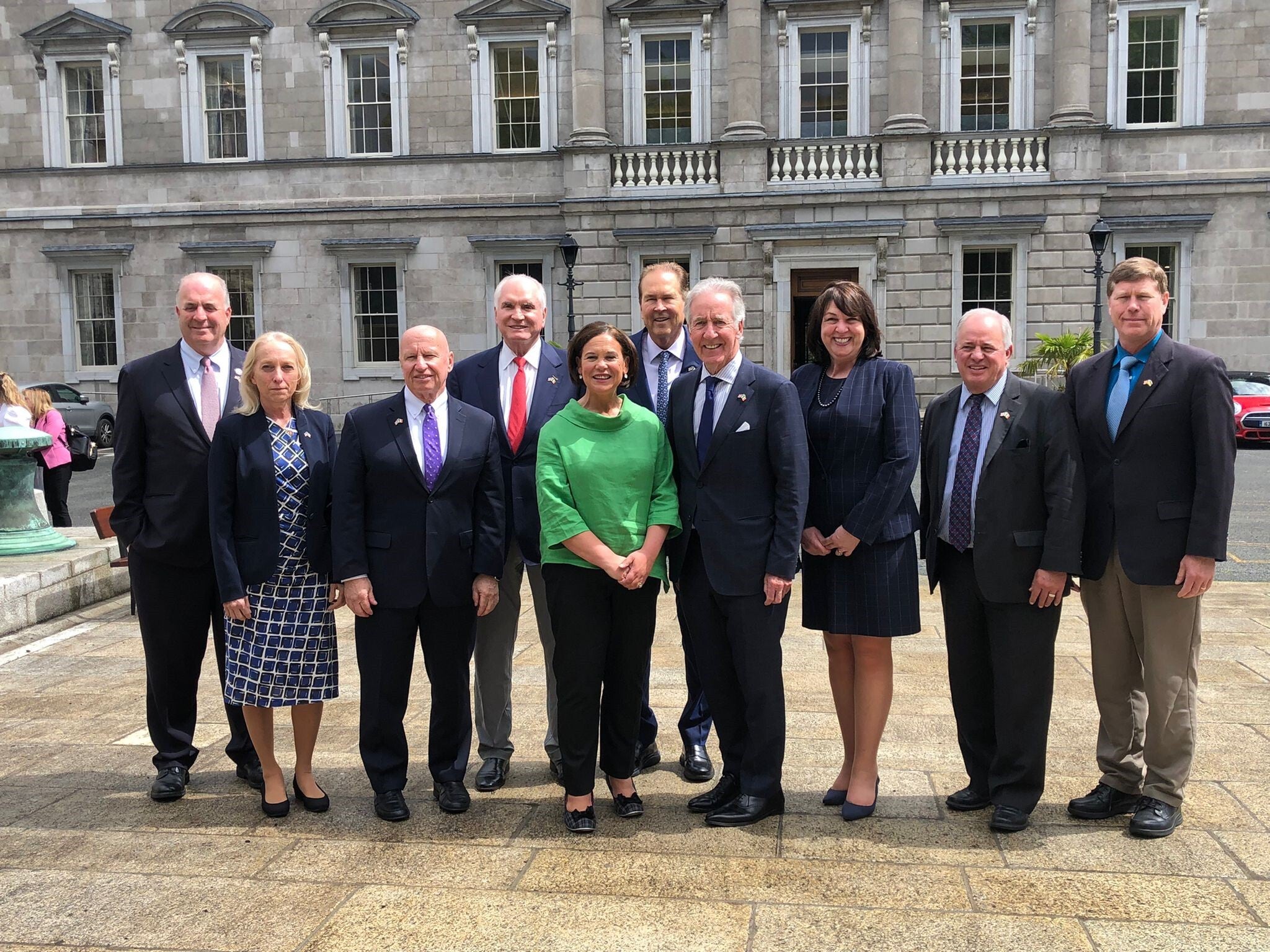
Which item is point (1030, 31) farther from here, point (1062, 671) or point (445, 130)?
point (1062, 671)

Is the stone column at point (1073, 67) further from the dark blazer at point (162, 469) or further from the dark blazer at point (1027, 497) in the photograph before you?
the dark blazer at point (162, 469)

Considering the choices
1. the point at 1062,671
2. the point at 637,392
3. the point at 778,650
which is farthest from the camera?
the point at 1062,671

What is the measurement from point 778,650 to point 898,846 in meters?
0.86

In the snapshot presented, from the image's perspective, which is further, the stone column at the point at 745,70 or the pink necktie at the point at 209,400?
the stone column at the point at 745,70

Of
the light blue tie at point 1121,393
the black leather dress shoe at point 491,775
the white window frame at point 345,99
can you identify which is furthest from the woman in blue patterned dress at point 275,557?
the white window frame at point 345,99

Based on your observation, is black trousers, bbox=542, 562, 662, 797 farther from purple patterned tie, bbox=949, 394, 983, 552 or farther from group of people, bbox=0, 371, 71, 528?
group of people, bbox=0, 371, 71, 528

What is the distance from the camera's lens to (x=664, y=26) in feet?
81.9

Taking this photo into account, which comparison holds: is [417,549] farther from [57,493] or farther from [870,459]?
[57,493]

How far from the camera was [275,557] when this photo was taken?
184 inches

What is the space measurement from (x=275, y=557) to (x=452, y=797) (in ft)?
3.98

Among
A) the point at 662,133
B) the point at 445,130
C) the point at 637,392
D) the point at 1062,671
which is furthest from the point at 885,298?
the point at 637,392

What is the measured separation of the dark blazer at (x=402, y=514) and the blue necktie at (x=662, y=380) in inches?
35.1

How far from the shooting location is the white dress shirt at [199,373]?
5.02 metres

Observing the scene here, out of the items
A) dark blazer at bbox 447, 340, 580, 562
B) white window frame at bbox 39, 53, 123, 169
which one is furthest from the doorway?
dark blazer at bbox 447, 340, 580, 562
